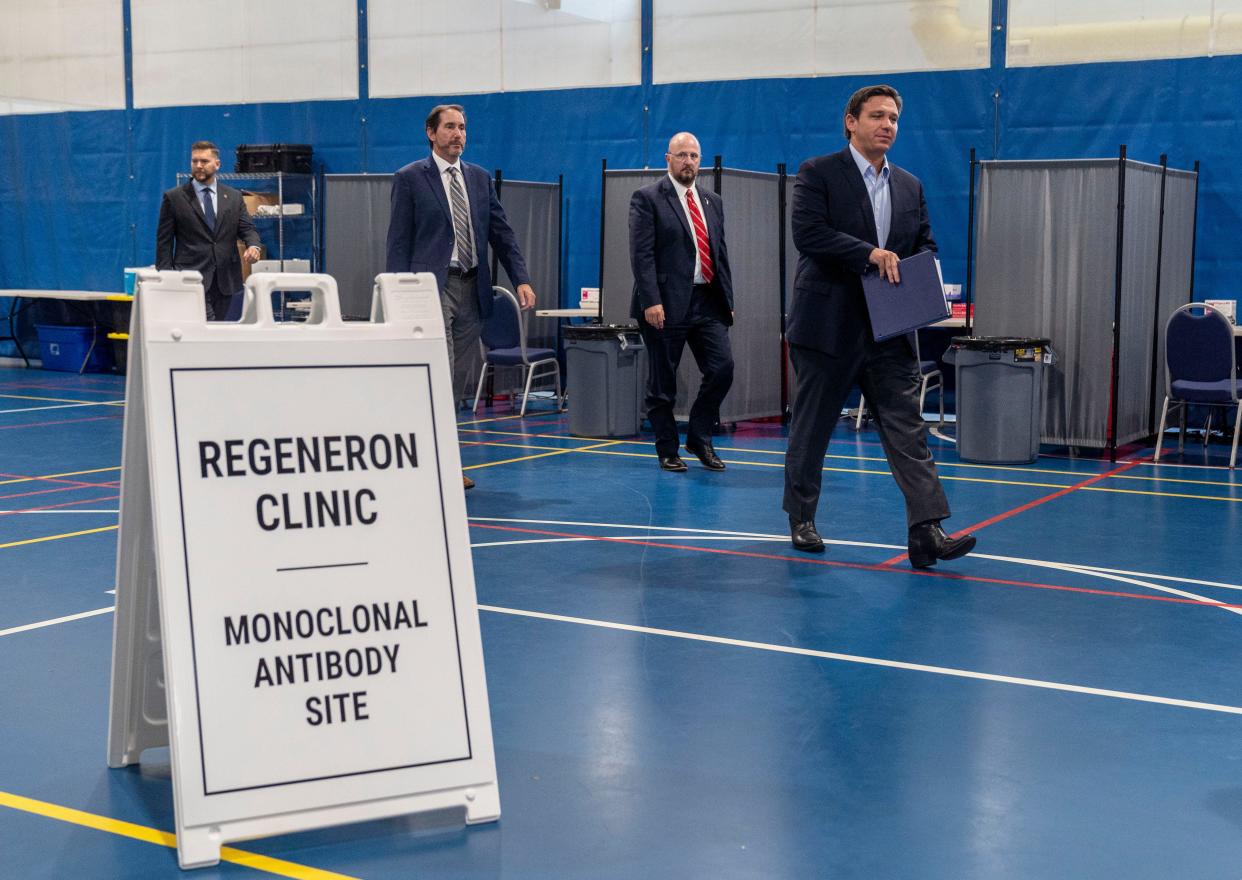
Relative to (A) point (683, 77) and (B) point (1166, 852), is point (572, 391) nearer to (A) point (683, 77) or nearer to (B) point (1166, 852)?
(A) point (683, 77)

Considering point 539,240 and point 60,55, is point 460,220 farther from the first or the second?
point 60,55

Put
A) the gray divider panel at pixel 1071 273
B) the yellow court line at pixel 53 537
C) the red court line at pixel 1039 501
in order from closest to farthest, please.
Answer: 1. the yellow court line at pixel 53 537
2. the red court line at pixel 1039 501
3. the gray divider panel at pixel 1071 273

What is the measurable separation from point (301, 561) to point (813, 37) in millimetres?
10464

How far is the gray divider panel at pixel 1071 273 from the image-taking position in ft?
31.6

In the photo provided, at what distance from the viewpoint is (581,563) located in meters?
5.98

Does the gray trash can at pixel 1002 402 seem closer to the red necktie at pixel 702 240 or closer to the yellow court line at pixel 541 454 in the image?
the red necktie at pixel 702 240

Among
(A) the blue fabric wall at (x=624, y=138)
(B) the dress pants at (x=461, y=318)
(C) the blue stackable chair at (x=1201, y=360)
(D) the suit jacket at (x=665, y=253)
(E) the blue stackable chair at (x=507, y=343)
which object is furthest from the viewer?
(E) the blue stackable chair at (x=507, y=343)

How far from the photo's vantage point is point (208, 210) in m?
9.98

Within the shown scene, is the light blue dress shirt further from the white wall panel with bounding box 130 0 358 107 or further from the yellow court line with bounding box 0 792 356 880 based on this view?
the white wall panel with bounding box 130 0 358 107

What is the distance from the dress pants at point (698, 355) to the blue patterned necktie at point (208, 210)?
10.8 ft

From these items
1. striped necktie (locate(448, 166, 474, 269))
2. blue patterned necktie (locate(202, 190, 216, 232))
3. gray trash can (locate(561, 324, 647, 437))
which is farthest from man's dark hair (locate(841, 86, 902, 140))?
blue patterned necktie (locate(202, 190, 216, 232))

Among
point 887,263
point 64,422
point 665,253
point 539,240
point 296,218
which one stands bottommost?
point 64,422

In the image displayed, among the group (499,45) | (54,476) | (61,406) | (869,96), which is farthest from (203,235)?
(869,96)

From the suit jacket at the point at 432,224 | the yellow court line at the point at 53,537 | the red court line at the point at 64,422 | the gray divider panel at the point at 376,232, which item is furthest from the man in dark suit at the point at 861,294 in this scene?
the red court line at the point at 64,422
